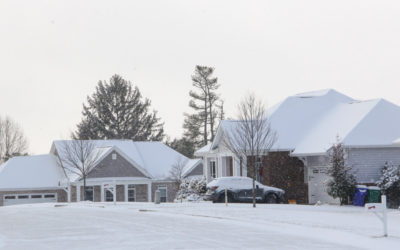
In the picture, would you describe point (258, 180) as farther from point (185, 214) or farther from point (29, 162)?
point (29, 162)

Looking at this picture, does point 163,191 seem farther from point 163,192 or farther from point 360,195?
point 360,195

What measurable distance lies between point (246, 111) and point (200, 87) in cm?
4735

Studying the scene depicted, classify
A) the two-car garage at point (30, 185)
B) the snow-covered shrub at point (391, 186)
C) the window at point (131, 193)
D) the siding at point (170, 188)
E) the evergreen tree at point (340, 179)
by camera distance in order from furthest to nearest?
1. the siding at point (170, 188)
2. the window at point (131, 193)
3. the two-car garage at point (30, 185)
4. the evergreen tree at point (340, 179)
5. the snow-covered shrub at point (391, 186)

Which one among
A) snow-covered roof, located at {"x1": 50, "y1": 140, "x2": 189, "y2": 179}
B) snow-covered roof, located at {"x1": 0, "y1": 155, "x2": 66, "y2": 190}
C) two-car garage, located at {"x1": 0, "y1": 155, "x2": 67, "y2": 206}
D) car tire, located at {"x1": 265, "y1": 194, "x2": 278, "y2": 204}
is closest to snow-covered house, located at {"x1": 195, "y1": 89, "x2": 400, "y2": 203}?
car tire, located at {"x1": 265, "y1": 194, "x2": 278, "y2": 204}

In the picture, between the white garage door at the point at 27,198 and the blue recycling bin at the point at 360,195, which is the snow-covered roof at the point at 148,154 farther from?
the blue recycling bin at the point at 360,195

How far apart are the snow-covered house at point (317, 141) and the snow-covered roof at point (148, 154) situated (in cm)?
1461

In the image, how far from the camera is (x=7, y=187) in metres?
58.8

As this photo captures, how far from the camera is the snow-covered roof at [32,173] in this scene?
59.2m

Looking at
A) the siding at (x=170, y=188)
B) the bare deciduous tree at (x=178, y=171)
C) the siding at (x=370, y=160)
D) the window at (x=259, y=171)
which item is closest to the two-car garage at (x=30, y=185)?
the siding at (x=170, y=188)

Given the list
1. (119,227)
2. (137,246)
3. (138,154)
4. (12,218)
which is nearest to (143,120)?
Result: (138,154)

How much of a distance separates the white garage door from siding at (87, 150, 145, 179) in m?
4.36

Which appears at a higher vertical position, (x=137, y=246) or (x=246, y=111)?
(x=246, y=111)

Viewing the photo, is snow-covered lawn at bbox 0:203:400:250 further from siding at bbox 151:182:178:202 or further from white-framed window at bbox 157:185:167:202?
white-framed window at bbox 157:185:167:202

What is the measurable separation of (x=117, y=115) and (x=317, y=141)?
52.3 metres
